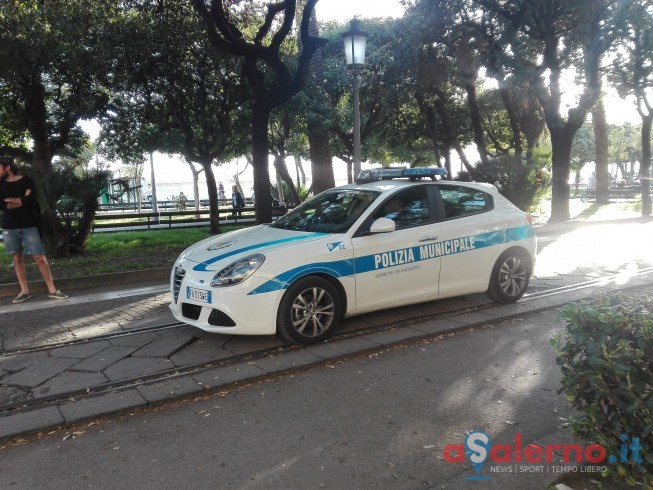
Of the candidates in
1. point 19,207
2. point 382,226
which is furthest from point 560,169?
point 19,207

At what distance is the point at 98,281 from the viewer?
848cm

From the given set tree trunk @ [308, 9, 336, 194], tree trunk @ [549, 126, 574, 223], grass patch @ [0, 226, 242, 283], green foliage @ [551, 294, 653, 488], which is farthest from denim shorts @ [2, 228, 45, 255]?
tree trunk @ [549, 126, 574, 223]

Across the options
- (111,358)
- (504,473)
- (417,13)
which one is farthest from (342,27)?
(504,473)

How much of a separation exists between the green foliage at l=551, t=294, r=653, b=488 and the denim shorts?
6.73 meters

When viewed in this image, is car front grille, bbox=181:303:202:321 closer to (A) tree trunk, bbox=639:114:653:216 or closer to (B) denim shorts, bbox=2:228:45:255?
(B) denim shorts, bbox=2:228:45:255

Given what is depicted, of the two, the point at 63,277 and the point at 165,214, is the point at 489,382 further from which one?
the point at 165,214

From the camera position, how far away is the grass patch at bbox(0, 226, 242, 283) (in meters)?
9.01

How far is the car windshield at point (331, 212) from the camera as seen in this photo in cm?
540

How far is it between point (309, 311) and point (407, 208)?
163 centimetres

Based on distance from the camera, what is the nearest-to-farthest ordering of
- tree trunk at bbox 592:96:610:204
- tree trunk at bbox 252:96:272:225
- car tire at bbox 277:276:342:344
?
car tire at bbox 277:276:342:344
tree trunk at bbox 252:96:272:225
tree trunk at bbox 592:96:610:204

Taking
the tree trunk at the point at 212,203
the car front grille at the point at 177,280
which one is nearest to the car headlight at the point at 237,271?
the car front grille at the point at 177,280

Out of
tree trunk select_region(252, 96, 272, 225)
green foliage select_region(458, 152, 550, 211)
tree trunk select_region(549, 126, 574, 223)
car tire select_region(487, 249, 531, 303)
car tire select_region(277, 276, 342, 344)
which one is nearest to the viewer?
car tire select_region(277, 276, 342, 344)

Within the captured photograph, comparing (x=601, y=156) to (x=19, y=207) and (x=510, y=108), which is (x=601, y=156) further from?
(x=19, y=207)

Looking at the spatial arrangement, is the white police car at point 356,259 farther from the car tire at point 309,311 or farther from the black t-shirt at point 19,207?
the black t-shirt at point 19,207
